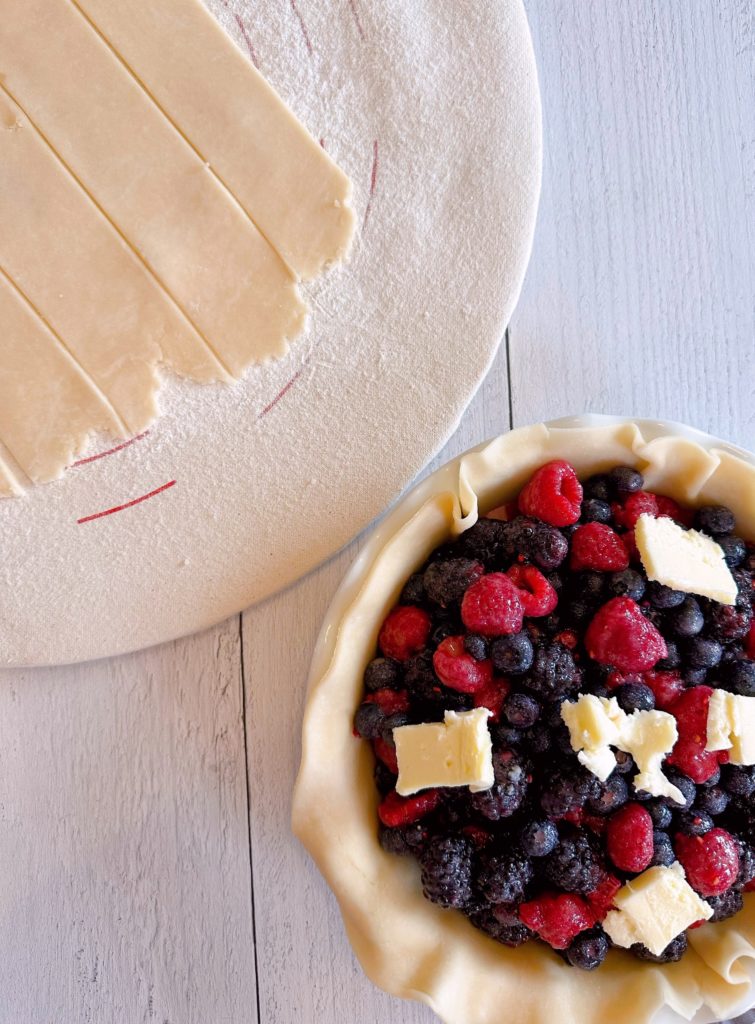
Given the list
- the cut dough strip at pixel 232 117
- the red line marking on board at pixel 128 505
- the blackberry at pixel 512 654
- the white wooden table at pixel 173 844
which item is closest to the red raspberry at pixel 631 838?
the blackberry at pixel 512 654

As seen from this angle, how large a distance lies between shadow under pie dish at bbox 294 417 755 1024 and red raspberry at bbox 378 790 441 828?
0.17 feet

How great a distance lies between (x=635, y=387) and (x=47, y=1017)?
143 cm

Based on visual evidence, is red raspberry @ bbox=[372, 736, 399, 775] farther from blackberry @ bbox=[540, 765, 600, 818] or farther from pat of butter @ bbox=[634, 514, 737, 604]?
pat of butter @ bbox=[634, 514, 737, 604]

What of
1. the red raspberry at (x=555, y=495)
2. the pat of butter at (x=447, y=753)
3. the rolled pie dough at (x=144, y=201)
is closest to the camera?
the pat of butter at (x=447, y=753)

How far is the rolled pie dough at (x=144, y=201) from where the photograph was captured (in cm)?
140

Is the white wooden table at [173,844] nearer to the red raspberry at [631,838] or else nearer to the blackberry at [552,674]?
the blackberry at [552,674]

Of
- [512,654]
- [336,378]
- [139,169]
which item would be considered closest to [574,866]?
[512,654]

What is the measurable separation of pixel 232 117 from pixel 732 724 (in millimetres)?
1135

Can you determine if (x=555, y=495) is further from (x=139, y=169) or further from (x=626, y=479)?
(x=139, y=169)

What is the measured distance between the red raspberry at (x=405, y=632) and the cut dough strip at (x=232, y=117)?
56 centimetres

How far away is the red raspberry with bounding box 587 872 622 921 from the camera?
1210 mm

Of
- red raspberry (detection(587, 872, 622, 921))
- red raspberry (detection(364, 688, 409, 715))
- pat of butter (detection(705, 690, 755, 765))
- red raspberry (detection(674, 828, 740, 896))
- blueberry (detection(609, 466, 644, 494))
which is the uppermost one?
blueberry (detection(609, 466, 644, 494))

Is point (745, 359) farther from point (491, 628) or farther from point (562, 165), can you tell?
point (491, 628)

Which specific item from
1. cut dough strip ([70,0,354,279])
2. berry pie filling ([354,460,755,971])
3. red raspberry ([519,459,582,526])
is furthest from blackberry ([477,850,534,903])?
cut dough strip ([70,0,354,279])
